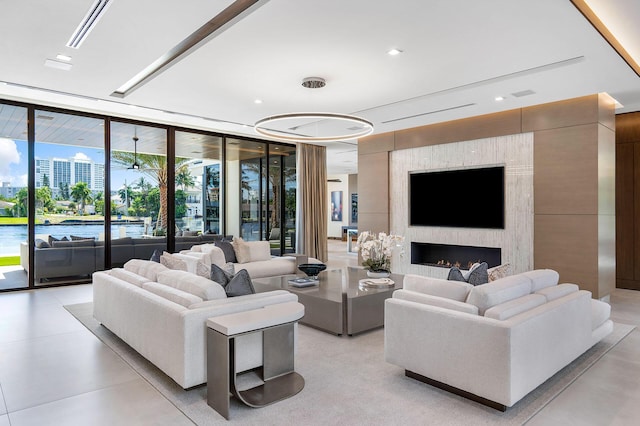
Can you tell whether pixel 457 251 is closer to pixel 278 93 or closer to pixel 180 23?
pixel 278 93

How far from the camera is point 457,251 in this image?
720 centimetres

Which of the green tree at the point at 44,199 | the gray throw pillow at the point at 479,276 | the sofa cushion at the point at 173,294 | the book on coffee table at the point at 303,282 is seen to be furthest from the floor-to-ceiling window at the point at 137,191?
the gray throw pillow at the point at 479,276

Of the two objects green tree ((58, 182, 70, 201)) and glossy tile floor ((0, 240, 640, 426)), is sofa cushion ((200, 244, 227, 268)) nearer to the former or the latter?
glossy tile floor ((0, 240, 640, 426))

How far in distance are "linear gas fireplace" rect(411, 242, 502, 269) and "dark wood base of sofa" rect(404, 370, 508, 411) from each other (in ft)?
13.7

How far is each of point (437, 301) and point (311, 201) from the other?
279 inches

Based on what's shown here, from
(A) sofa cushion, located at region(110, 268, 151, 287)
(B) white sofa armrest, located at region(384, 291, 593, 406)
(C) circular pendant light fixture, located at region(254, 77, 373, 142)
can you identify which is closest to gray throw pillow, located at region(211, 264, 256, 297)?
(A) sofa cushion, located at region(110, 268, 151, 287)

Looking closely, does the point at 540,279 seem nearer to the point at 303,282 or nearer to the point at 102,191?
the point at 303,282

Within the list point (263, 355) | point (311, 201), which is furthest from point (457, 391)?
point (311, 201)

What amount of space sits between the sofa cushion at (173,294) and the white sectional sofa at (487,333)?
1494mm

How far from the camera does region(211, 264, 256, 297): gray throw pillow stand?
10.2 feet

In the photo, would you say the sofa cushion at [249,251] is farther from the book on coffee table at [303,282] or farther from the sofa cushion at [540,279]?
the sofa cushion at [540,279]

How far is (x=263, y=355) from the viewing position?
2.98 meters

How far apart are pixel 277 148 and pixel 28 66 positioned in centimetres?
557

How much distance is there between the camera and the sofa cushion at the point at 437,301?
2684 mm
